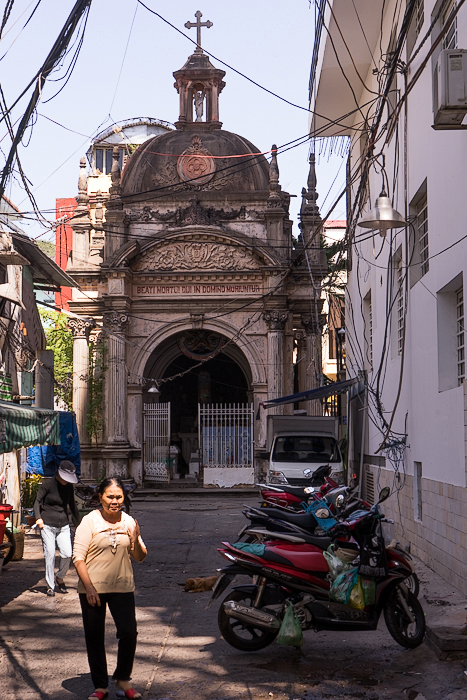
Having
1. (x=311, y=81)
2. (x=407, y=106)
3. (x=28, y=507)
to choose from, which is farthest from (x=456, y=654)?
(x=311, y=81)

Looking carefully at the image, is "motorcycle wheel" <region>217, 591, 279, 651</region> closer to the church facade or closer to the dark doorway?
the church facade

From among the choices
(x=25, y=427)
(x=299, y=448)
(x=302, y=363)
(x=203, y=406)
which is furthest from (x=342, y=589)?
(x=203, y=406)

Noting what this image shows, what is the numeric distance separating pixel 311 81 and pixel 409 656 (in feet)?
46.6

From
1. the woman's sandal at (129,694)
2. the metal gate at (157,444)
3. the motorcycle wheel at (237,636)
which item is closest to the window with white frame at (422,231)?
the motorcycle wheel at (237,636)

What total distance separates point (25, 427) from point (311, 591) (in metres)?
4.96

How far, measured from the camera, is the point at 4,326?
15.0 meters

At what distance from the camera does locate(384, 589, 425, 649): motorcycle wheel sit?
7.05 m

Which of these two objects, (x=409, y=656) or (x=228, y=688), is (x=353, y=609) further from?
(x=228, y=688)

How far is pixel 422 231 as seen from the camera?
12031 millimetres

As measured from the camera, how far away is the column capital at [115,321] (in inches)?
→ 1058

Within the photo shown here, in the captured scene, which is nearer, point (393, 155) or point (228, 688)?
point (228, 688)

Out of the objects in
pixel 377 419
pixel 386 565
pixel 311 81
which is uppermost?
pixel 311 81

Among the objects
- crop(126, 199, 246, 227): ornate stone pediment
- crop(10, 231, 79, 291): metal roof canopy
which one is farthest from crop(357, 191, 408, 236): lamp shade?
crop(126, 199, 246, 227): ornate stone pediment

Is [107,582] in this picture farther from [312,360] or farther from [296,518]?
[312,360]
